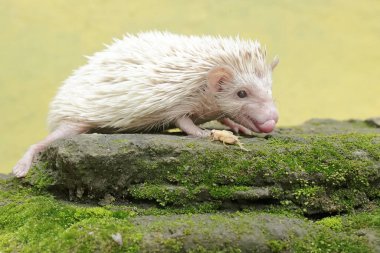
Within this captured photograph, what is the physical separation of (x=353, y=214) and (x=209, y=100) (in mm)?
1171

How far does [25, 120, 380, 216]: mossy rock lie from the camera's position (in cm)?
282

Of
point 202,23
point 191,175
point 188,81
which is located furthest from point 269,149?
point 202,23

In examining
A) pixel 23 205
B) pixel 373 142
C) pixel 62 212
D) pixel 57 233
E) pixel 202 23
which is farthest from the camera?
pixel 202 23

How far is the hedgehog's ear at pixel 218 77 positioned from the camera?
11.0 feet

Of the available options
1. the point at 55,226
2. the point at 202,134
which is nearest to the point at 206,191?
the point at 202,134

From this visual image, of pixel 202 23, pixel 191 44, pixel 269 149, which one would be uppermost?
pixel 202 23

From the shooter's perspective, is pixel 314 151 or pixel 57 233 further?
pixel 314 151

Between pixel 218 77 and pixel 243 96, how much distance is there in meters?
0.22

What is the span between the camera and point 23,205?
9.45 ft

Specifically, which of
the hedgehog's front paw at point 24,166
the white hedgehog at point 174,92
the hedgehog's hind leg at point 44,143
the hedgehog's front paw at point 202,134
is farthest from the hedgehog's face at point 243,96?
the hedgehog's front paw at point 24,166

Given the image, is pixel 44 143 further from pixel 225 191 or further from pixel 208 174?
pixel 225 191

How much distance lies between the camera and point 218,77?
3.37 m

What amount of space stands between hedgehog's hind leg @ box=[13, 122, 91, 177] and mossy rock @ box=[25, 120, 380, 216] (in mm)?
377

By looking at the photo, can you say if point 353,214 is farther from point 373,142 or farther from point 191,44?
point 191,44
